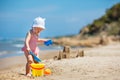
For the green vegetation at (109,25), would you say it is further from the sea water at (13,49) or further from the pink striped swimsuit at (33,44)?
the pink striped swimsuit at (33,44)

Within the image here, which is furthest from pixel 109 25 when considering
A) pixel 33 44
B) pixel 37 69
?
pixel 37 69

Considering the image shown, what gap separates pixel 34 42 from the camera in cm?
996

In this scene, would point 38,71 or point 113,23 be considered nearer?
point 38,71

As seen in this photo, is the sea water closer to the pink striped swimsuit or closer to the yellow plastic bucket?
the pink striped swimsuit

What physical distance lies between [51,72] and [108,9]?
69.9 metres

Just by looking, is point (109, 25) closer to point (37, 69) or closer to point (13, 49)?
point (13, 49)

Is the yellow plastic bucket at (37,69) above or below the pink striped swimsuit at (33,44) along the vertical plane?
below

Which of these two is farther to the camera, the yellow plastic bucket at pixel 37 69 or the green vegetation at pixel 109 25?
the green vegetation at pixel 109 25

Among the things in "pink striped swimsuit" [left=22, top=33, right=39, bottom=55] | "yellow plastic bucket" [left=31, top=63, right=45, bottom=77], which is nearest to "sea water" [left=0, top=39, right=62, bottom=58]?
"pink striped swimsuit" [left=22, top=33, right=39, bottom=55]

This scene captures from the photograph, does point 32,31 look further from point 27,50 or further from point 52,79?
point 52,79

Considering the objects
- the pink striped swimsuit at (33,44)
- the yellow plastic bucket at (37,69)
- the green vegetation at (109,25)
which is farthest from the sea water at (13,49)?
the green vegetation at (109,25)

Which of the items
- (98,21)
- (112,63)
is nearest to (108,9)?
(98,21)

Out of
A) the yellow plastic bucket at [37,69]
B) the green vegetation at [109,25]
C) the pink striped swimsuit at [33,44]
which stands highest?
the green vegetation at [109,25]

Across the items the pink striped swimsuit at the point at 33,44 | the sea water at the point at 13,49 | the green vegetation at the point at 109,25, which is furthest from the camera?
the green vegetation at the point at 109,25
